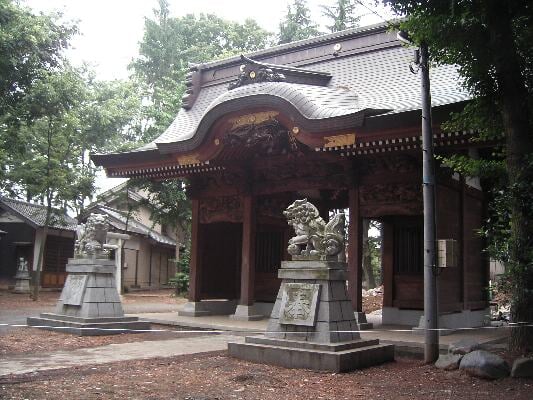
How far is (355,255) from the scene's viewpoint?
1222 cm

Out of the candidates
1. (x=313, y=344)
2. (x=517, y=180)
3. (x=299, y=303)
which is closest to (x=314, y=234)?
(x=299, y=303)

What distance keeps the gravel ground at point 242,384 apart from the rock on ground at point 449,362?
0.12 meters

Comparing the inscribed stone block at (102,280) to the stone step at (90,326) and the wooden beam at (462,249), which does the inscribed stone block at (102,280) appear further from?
the wooden beam at (462,249)

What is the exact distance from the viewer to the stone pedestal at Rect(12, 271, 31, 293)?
25.4m

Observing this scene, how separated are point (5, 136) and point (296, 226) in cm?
1484

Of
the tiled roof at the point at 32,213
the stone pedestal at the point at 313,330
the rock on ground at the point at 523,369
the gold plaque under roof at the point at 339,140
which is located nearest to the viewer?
the rock on ground at the point at 523,369

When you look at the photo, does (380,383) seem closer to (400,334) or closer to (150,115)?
(400,334)

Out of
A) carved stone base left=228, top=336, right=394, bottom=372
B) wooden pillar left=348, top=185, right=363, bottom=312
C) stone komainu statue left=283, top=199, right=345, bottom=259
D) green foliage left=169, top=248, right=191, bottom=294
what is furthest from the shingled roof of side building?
green foliage left=169, top=248, right=191, bottom=294

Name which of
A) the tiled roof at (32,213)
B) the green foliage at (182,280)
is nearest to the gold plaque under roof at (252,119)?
the green foliage at (182,280)

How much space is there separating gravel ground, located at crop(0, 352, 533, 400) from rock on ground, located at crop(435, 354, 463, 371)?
12 cm

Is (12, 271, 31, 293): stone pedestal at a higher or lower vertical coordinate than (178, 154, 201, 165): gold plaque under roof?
lower

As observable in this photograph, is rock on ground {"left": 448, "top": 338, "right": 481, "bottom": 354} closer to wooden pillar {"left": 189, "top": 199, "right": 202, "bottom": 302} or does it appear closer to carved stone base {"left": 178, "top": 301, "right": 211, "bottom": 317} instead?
carved stone base {"left": 178, "top": 301, "right": 211, "bottom": 317}

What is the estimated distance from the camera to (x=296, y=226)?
8570 mm

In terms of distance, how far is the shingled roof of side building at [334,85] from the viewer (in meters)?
11.7
